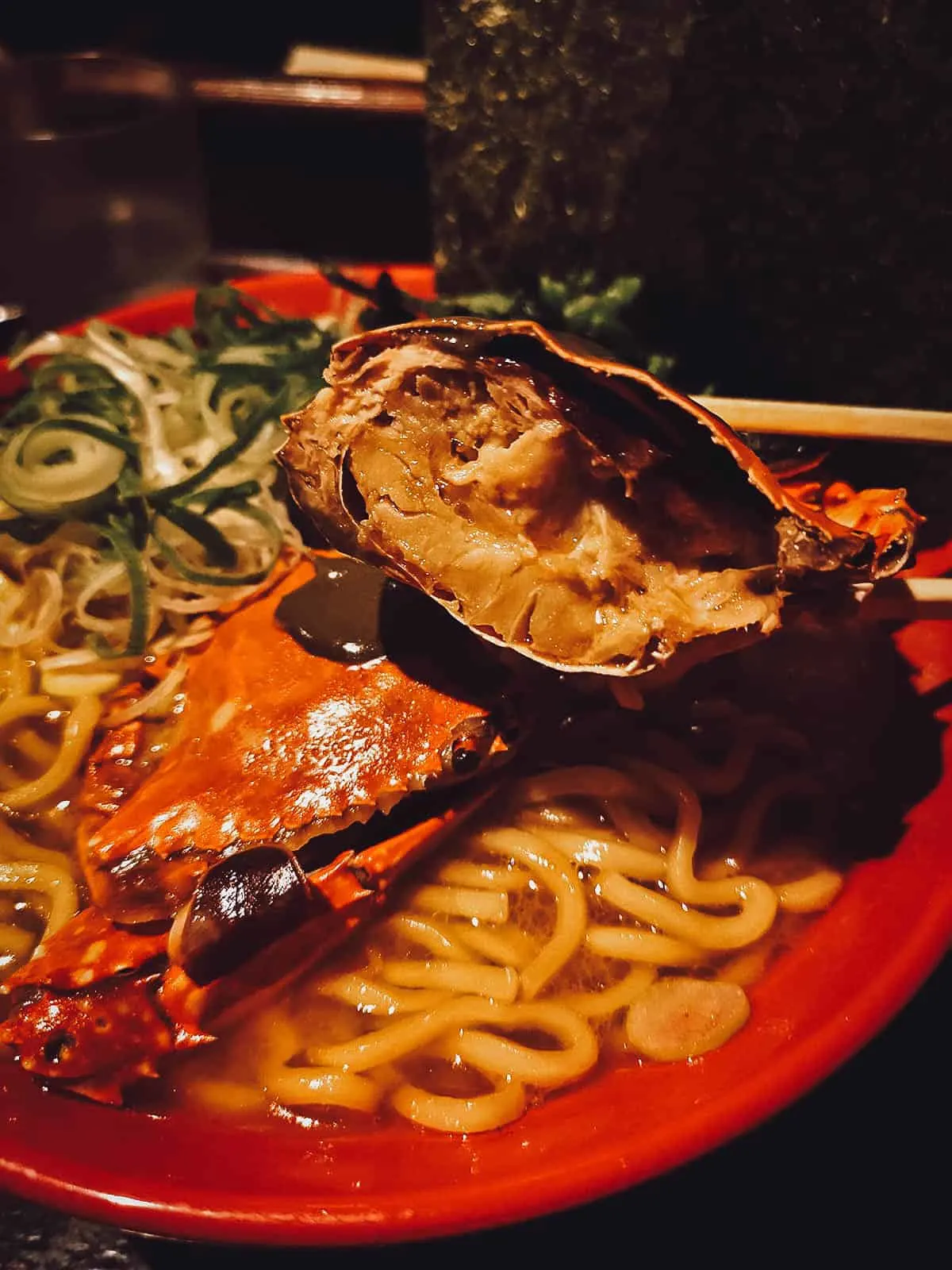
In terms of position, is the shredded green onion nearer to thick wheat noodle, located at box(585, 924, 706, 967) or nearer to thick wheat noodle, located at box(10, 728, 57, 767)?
thick wheat noodle, located at box(10, 728, 57, 767)

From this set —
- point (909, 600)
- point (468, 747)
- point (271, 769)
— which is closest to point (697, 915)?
point (468, 747)

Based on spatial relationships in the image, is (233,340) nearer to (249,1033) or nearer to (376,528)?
(376,528)

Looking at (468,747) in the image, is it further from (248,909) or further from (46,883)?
(46,883)

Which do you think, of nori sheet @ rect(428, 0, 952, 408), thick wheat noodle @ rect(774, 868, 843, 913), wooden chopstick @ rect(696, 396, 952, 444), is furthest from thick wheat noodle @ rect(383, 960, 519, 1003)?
nori sheet @ rect(428, 0, 952, 408)

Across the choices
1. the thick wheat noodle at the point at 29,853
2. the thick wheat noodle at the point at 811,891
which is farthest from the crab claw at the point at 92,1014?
the thick wheat noodle at the point at 811,891

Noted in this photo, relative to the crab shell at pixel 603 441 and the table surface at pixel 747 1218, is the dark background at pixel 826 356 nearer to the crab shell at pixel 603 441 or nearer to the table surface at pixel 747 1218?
the table surface at pixel 747 1218

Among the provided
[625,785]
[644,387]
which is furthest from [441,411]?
[625,785]

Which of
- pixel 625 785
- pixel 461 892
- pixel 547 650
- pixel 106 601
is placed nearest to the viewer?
pixel 547 650
